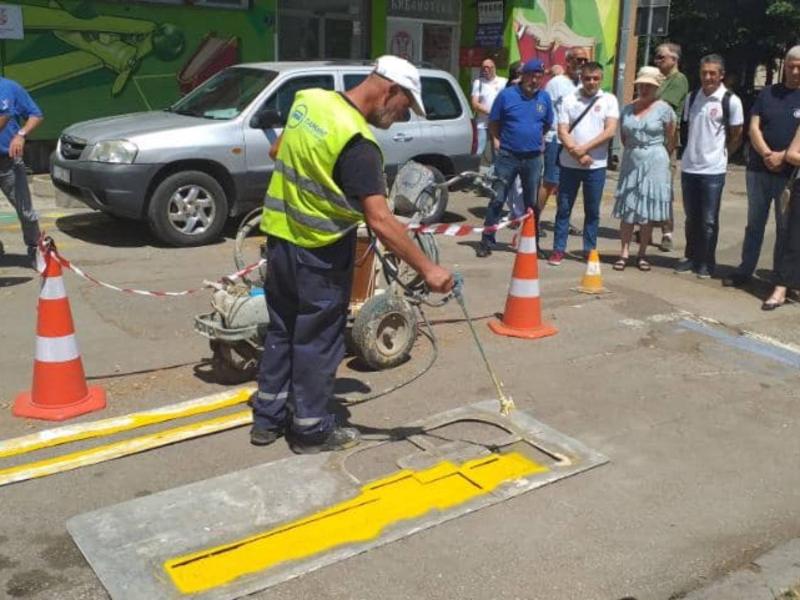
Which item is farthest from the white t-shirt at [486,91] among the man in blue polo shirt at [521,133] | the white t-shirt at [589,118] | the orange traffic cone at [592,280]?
the orange traffic cone at [592,280]

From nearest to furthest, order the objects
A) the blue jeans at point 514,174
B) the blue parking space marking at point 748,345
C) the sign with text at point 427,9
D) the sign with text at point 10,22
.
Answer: the blue parking space marking at point 748,345, the blue jeans at point 514,174, the sign with text at point 10,22, the sign with text at point 427,9

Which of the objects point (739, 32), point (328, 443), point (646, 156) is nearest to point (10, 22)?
point (646, 156)

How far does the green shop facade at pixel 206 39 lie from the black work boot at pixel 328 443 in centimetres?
1027

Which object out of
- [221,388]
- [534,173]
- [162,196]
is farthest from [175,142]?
[221,388]

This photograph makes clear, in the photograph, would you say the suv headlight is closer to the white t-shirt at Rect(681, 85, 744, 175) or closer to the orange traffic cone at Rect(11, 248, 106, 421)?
the orange traffic cone at Rect(11, 248, 106, 421)

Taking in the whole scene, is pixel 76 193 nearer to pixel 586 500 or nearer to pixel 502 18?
pixel 586 500

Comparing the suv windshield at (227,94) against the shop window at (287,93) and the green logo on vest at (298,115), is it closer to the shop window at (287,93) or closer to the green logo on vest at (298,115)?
the shop window at (287,93)

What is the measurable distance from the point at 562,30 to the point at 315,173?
16.3 m

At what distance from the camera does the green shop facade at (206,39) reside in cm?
1272

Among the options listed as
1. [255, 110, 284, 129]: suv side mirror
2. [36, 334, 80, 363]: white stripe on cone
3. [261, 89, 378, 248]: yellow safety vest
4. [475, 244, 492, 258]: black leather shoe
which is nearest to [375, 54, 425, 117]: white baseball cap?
[261, 89, 378, 248]: yellow safety vest

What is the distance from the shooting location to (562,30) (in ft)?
61.5

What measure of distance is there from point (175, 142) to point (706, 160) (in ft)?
16.9

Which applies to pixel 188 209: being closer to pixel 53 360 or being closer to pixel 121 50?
pixel 53 360

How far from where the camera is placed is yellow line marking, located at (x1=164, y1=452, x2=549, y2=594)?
3281mm
